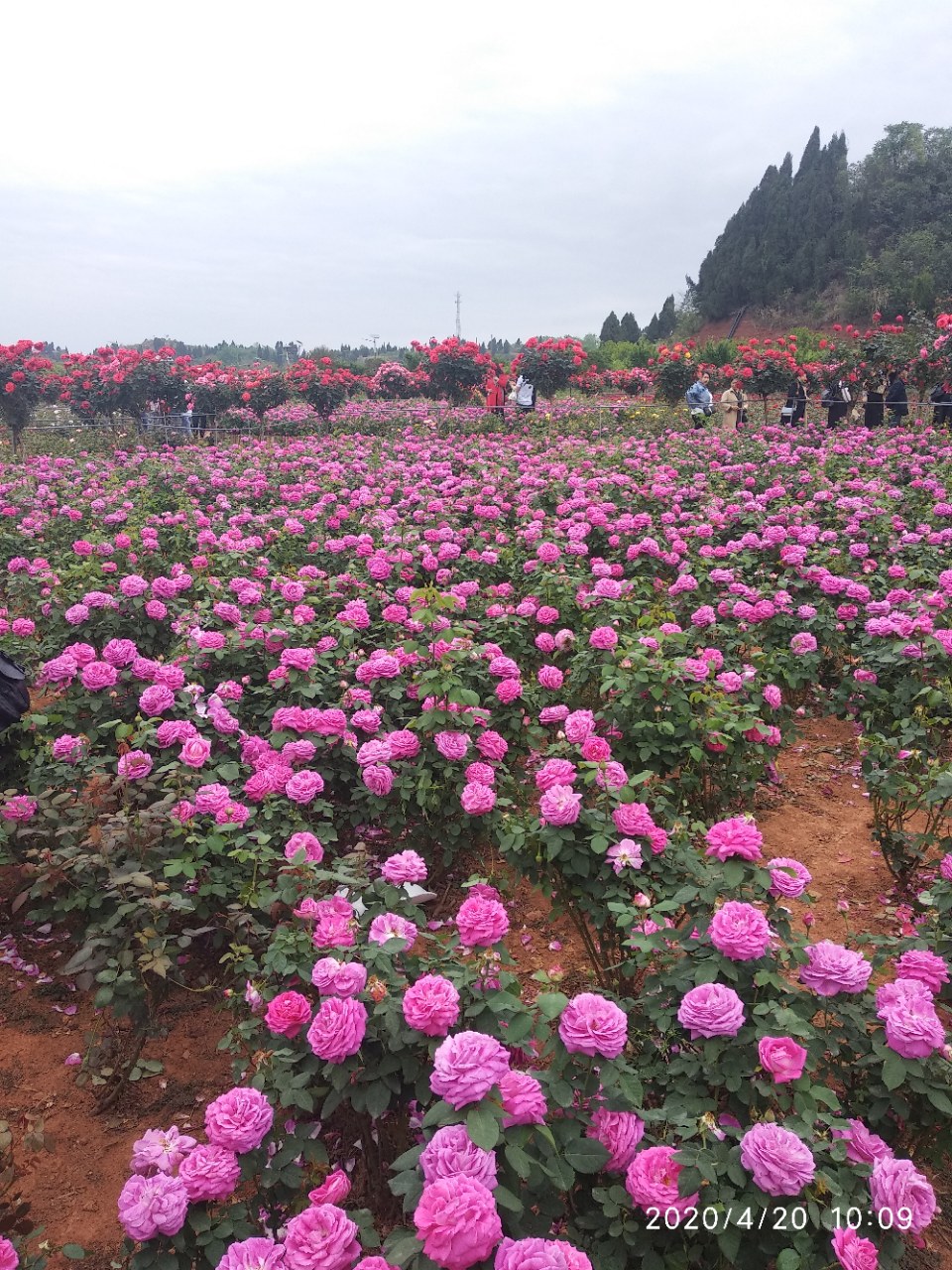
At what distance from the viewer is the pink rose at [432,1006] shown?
4.12ft

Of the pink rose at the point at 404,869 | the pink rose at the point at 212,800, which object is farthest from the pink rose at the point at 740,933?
the pink rose at the point at 212,800

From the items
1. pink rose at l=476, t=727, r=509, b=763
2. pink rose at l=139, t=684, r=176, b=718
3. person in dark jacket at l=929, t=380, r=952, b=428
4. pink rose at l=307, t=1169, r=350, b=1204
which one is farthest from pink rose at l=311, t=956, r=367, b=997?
person in dark jacket at l=929, t=380, r=952, b=428

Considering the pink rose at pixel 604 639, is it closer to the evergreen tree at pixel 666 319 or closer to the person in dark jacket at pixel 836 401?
the person in dark jacket at pixel 836 401

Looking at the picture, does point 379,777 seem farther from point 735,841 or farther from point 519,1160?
point 519,1160

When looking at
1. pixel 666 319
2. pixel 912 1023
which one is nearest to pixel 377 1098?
pixel 912 1023

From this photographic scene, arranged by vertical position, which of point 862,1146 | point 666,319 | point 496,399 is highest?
point 666,319

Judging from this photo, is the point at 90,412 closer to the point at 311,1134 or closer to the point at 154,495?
the point at 154,495

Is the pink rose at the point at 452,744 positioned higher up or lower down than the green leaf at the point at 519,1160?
higher up

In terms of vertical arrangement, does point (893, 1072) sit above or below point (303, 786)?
below

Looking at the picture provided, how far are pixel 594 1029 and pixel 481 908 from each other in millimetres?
309

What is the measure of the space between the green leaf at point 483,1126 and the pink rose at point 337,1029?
0.95ft

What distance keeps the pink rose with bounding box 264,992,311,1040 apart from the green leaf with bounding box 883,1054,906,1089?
3.46 feet

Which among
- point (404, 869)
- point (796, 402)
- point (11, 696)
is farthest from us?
point (796, 402)

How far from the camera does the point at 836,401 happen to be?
1312 centimetres
